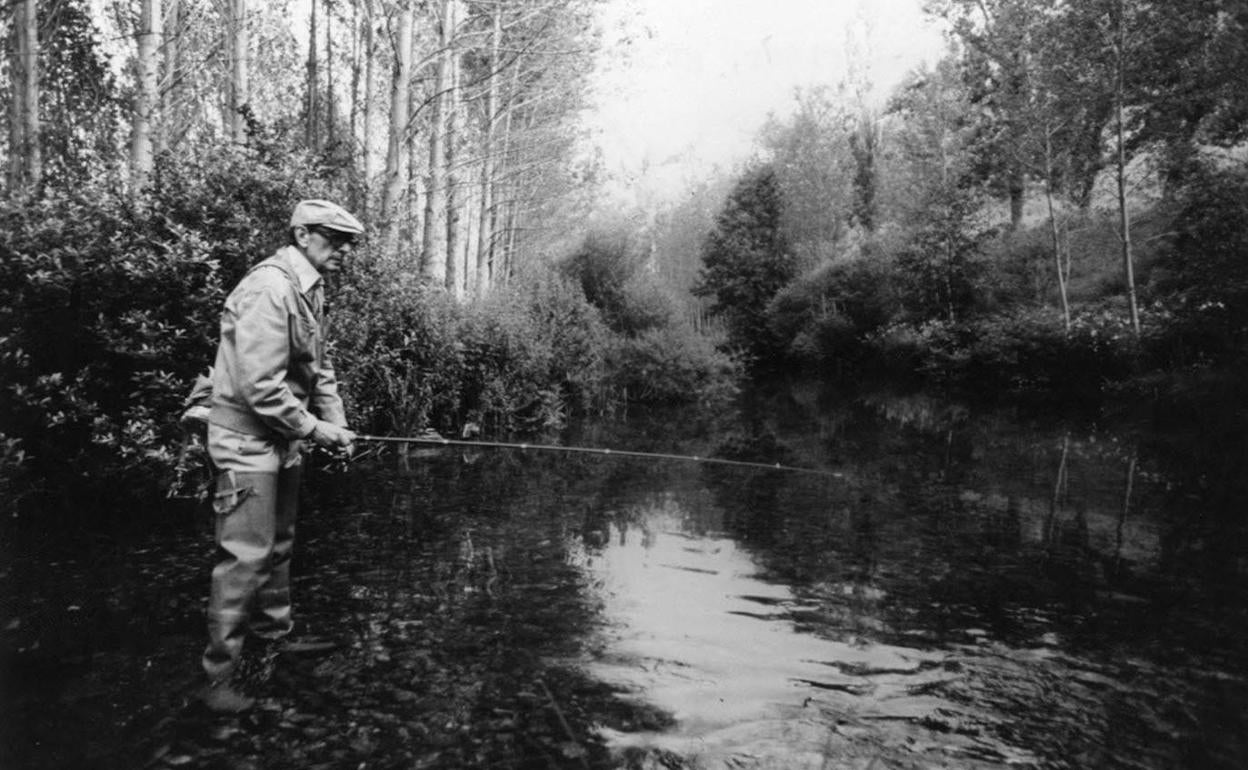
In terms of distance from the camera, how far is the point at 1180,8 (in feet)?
66.1

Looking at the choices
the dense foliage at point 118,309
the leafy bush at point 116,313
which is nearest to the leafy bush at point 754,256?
the dense foliage at point 118,309

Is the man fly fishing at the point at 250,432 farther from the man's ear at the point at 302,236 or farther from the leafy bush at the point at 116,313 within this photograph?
the leafy bush at the point at 116,313

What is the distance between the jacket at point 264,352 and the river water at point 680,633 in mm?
1289

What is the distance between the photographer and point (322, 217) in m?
3.90

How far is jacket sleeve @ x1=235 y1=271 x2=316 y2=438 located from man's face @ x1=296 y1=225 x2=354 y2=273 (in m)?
0.37

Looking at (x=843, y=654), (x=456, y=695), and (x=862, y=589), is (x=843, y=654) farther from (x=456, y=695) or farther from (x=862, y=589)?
(x=456, y=695)

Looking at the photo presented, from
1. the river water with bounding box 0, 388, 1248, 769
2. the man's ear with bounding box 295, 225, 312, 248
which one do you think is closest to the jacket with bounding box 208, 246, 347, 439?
the man's ear with bounding box 295, 225, 312, 248

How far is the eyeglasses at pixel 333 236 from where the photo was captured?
3908 millimetres

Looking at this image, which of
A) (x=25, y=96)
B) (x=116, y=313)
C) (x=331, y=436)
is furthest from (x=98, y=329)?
(x=25, y=96)

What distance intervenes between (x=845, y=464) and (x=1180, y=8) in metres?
17.8

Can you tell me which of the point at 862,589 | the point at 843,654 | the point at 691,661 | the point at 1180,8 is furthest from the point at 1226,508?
the point at 1180,8

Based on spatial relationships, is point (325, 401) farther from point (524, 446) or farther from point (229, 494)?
point (524, 446)

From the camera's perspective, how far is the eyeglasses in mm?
3908

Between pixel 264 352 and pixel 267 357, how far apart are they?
25mm
